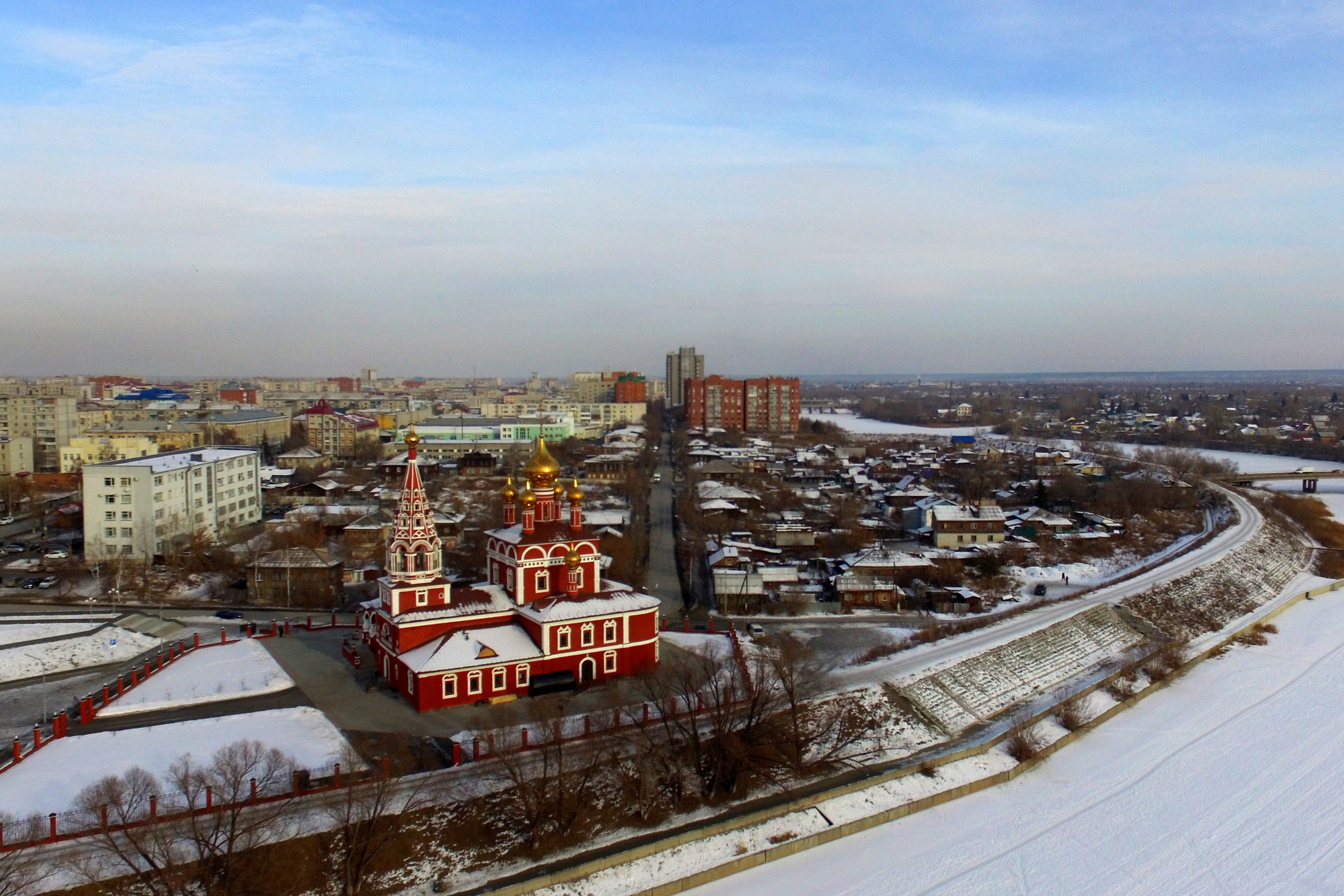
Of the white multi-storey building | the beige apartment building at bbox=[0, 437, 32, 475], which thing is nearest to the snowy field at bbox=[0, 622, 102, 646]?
the white multi-storey building

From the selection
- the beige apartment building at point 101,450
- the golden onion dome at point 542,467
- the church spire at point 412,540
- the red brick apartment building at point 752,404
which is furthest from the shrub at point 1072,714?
the red brick apartment building at point 752,404

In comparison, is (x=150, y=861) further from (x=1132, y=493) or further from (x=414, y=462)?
(x=1132, y=493)

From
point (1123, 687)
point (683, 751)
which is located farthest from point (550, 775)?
point (1123, 687)

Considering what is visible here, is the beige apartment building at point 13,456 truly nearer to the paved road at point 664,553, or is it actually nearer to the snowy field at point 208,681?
A: the paved road at point 664,553

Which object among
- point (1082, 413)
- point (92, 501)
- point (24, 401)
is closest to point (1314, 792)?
point (92, 501)

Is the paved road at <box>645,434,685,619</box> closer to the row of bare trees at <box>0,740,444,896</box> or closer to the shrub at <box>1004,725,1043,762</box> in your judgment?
the shrub at <box>1004,725,1043,762</box>

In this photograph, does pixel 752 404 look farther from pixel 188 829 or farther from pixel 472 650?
pixel 188 829

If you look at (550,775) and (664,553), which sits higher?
(664,553)
